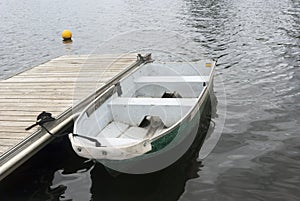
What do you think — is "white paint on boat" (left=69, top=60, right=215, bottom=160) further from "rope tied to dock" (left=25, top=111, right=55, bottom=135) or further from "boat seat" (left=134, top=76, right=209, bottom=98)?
"rope tied to dock" (left=25, top=111, right=55, bottom=135)

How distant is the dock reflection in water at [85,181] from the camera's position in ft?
18.0

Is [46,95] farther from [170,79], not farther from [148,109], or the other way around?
[170,79]

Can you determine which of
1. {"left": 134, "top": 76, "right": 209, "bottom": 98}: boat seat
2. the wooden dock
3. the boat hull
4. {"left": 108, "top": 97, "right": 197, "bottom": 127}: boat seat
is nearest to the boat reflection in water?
the boat hull

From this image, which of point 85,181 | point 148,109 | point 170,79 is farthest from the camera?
point 170,79

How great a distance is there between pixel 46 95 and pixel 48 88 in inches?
21.6

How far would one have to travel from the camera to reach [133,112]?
6.55 m

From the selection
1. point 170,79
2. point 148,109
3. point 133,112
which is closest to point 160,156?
point 148,109

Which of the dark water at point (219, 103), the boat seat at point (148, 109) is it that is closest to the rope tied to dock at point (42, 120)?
the dark water at point (219, 103)

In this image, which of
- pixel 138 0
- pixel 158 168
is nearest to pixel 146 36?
pixel 158 168

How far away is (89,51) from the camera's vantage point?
16188 mm

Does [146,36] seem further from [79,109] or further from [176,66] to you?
[79,109]

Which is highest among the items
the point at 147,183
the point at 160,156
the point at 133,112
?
the point at 133,112

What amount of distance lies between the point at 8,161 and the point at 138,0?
31.9m

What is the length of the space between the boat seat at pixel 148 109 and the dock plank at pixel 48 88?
1130mm
